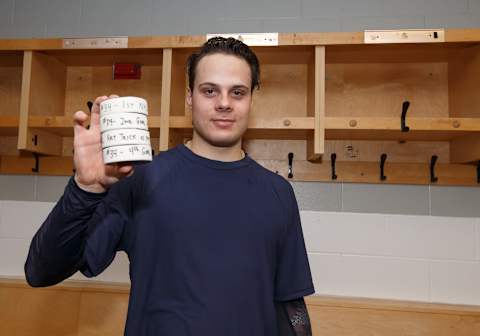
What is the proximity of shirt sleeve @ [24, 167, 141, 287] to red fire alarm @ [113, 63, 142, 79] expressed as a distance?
0.88 meters

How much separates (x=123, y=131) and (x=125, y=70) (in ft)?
3.53

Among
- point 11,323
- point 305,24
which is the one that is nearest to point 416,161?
A: point 305,24

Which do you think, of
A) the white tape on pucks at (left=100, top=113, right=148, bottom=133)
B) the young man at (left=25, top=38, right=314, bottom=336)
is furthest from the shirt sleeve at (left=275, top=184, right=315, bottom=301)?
the white tape on pucks at (left=100, top=113, right=148, bottom=133)

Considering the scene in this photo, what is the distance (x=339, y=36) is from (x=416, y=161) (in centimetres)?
65

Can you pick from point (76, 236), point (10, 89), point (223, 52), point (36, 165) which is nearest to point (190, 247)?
point (76, 236)

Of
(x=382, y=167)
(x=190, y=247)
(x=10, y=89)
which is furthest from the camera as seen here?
(x=10, y=89)

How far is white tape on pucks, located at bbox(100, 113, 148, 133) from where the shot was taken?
70 centimetres

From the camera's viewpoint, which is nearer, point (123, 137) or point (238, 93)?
point (123, 137)

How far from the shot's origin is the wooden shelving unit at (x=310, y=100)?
1396 mm

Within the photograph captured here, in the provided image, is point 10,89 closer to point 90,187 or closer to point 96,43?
point 96,43

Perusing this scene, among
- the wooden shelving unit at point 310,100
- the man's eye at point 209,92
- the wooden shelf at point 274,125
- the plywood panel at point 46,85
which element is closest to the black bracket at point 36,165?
the wooden shelving unit at point 310,100

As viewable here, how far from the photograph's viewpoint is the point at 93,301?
1.54 m

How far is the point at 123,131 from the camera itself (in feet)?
2.28

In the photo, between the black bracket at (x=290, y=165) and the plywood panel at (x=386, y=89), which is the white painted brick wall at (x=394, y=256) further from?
the plywood panel at (x=386, y=89)
